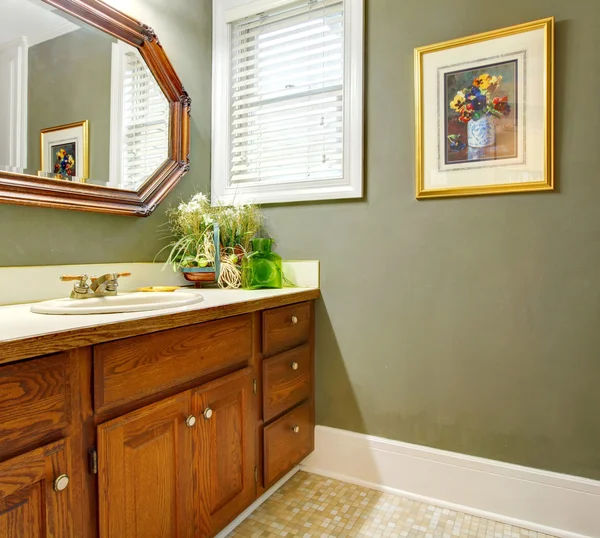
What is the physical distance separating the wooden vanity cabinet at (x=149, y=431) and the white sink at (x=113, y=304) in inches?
3.5

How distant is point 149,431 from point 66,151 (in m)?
1.01

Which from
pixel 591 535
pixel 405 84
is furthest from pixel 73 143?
pixel 591 535

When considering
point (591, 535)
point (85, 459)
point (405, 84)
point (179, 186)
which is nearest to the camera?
point (85, 459)

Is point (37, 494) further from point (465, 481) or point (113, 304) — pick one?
point (465, 481)

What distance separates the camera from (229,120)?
221 cm

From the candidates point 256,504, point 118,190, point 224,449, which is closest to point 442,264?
point 224,449

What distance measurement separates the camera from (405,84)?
1.83 meters

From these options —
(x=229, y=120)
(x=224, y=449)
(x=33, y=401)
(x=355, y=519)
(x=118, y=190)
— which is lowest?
(x=355, y=519)

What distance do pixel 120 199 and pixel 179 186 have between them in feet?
1.17

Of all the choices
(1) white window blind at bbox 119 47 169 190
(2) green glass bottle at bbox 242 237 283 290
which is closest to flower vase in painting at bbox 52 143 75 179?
(1) white window blind at bbox 119 47 169 190

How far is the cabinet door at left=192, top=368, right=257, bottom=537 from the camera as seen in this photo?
1.33m

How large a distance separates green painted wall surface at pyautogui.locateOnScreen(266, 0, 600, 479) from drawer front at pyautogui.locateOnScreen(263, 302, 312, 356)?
12 cm

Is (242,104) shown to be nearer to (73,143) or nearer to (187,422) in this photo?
(73,143)

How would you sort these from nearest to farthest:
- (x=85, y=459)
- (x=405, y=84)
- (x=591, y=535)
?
1. (x=85, y=459)
2. (x=591, y=535)
3. (x=405, y=84)
